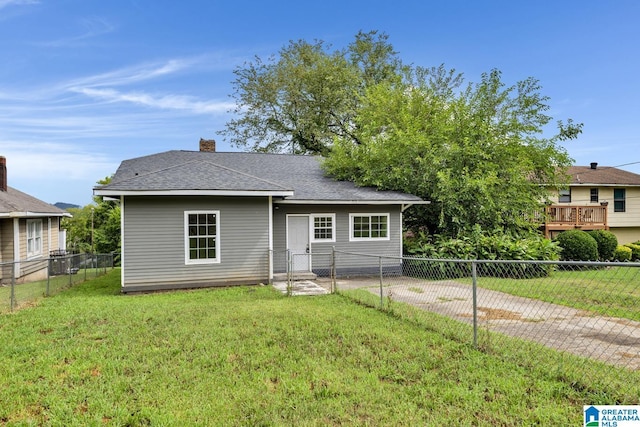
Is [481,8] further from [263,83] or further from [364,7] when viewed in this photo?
[263,83]

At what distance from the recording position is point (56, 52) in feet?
53.0

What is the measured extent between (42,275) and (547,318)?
56.0 ft

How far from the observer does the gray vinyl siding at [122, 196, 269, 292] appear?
410 inches

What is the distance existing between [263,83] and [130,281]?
20.7m

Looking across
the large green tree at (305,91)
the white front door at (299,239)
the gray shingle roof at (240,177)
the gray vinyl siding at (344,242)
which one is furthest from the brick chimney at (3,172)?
the large green tree at (305,91)

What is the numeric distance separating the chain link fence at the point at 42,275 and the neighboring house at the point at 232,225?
213 cm

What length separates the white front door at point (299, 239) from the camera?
13164mm

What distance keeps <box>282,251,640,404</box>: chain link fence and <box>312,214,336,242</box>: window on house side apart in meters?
4.02

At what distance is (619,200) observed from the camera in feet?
78.3

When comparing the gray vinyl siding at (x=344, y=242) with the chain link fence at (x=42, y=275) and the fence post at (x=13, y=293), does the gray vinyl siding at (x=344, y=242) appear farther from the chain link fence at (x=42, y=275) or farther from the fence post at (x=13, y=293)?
the fence post at (x=13, y=293)

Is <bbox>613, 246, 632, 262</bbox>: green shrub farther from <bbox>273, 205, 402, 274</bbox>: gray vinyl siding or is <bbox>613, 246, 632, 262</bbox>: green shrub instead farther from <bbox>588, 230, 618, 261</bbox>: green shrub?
<bbox>273, 205, 402, 274</bbox>: gray vinyl siding

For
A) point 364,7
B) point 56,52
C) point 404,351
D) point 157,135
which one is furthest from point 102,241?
point 404,351

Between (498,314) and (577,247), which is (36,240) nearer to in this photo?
(498,314)

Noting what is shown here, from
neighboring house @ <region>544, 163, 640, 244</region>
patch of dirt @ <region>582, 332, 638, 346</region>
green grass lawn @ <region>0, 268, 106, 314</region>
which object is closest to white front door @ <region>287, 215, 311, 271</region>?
green grass lawn @ <region>0, 268, 106, 314</region>
